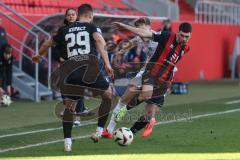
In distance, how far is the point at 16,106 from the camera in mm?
18906

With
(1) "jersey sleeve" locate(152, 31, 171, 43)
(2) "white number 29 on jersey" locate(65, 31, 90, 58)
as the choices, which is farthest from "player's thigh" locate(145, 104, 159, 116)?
(2) "white number 29 on jersey" locate(65, 31, 90, 58)

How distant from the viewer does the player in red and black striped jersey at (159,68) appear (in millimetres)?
12008

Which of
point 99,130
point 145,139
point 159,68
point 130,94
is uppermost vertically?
point 159,68

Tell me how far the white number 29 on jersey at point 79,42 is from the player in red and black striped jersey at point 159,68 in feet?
4.18

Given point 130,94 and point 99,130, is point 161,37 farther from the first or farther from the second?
point 99,130

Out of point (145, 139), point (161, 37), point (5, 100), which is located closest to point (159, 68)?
point (161, 37)

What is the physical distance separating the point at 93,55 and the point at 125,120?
13.3 feet

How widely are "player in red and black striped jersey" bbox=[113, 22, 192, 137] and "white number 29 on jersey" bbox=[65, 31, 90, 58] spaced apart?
1.27 meters

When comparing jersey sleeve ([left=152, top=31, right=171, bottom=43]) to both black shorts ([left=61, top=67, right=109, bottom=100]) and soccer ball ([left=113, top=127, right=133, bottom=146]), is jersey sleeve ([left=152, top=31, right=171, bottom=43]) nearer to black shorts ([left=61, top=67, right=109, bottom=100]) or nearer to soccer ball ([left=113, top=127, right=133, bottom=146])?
black shorts ([left=61, top=67, right=109, bottom=100])

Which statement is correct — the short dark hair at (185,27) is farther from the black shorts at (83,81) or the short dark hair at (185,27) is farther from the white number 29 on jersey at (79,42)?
the white number 29 on jersey at (79,42)

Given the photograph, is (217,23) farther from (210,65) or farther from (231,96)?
(231,96)

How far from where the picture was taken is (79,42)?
36.0 feet

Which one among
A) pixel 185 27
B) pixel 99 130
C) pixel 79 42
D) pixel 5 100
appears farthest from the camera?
pixel 5 100

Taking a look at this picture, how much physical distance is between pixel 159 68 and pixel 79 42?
5.98 feet
